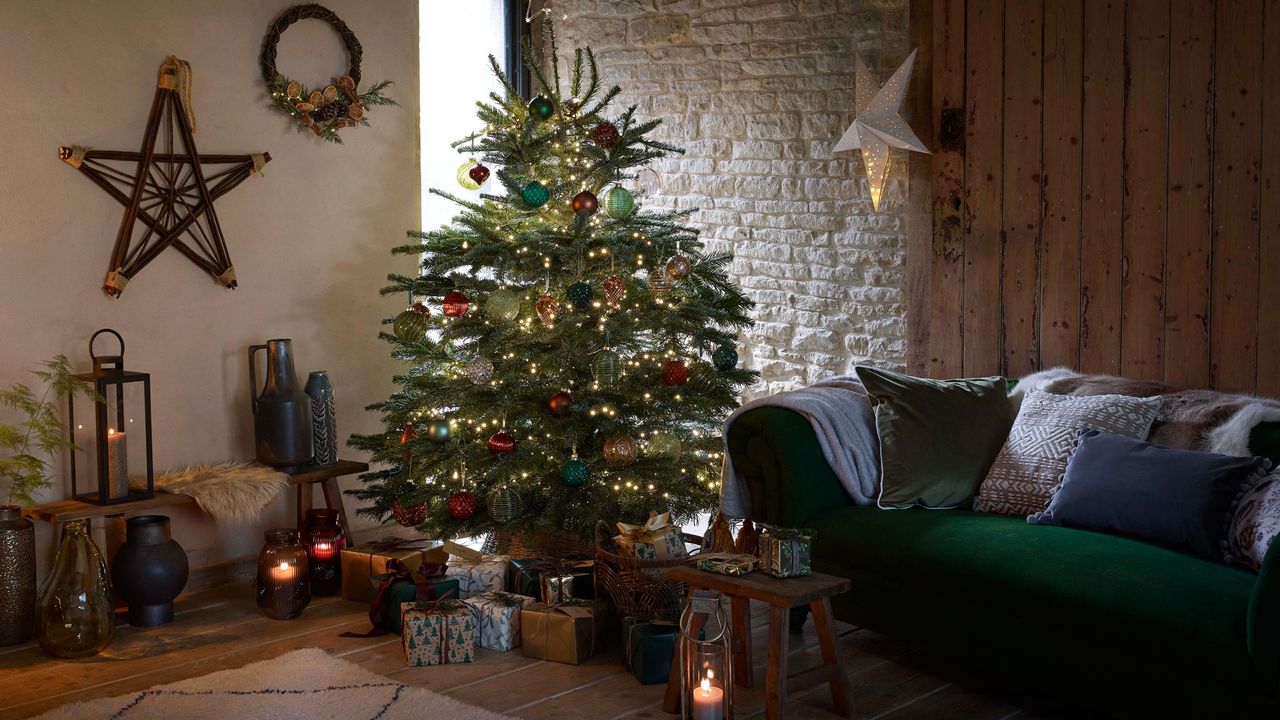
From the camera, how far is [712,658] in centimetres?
252

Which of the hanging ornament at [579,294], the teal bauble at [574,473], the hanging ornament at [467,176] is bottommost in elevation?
the teal bauble at [574,473]

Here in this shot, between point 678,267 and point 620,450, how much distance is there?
66 centimetres

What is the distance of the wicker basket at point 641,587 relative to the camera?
10.8ft

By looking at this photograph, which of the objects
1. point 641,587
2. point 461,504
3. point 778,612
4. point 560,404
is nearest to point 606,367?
point 560,404

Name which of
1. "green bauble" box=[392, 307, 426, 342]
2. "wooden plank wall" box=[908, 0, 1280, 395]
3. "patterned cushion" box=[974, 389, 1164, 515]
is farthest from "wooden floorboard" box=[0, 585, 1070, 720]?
"wooden plank wall" box=[908, 0, 1280, 395]

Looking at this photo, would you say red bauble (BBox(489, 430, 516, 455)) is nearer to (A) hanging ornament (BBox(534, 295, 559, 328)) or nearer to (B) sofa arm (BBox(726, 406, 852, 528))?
(A) hanging ornament (BBox(534, 295, 559, 328))

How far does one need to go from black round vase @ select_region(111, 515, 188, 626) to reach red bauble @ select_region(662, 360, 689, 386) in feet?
5.61

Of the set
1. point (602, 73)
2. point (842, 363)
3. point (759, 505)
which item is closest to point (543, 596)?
point (759, 505)

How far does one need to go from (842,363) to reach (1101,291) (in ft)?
3.81

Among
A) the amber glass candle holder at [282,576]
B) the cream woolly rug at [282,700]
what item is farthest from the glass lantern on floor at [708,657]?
the amber glass candle holder at [282,576]

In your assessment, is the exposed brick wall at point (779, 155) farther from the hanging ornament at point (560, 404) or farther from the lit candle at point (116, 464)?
the lit candle at point (116, 464)

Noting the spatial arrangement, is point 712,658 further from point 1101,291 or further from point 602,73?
point 602,73

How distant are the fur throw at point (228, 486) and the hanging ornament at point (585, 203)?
140 cm

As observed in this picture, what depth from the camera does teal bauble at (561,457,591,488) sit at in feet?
12.3
